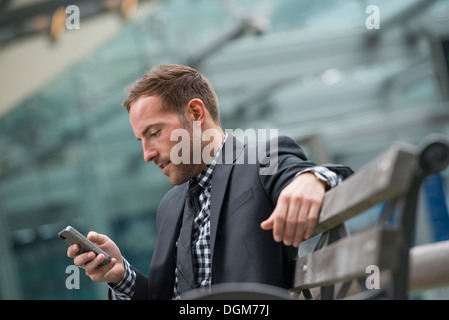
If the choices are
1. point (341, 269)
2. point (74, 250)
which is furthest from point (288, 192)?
point (74, 250)

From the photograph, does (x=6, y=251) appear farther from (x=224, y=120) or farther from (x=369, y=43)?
(x=369, y=43)

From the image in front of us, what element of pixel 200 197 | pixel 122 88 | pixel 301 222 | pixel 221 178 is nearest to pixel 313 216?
pixel 301 222

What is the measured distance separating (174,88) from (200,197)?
29 cm

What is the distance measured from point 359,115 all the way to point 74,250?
666 centimetres

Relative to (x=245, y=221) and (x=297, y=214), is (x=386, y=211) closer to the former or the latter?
(x=297, y=214)

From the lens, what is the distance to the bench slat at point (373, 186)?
795 millimetres

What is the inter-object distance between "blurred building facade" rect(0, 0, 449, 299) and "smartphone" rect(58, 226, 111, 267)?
16.0ft

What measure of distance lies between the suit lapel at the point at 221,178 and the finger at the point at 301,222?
0.32 m

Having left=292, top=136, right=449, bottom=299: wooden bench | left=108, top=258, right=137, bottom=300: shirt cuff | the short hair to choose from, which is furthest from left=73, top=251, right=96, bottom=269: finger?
left=292, top=136, right=449, bottom=299: wooden bench

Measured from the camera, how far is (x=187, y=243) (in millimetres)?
1523

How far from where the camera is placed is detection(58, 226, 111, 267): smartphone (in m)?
1.41

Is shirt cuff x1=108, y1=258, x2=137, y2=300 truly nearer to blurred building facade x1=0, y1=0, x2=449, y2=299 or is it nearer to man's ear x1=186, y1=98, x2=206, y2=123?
man's ear x1=186, y1=98, x2=206, y2=123

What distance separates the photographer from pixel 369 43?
704 centimetres

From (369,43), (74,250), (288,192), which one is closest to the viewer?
(288,192)
